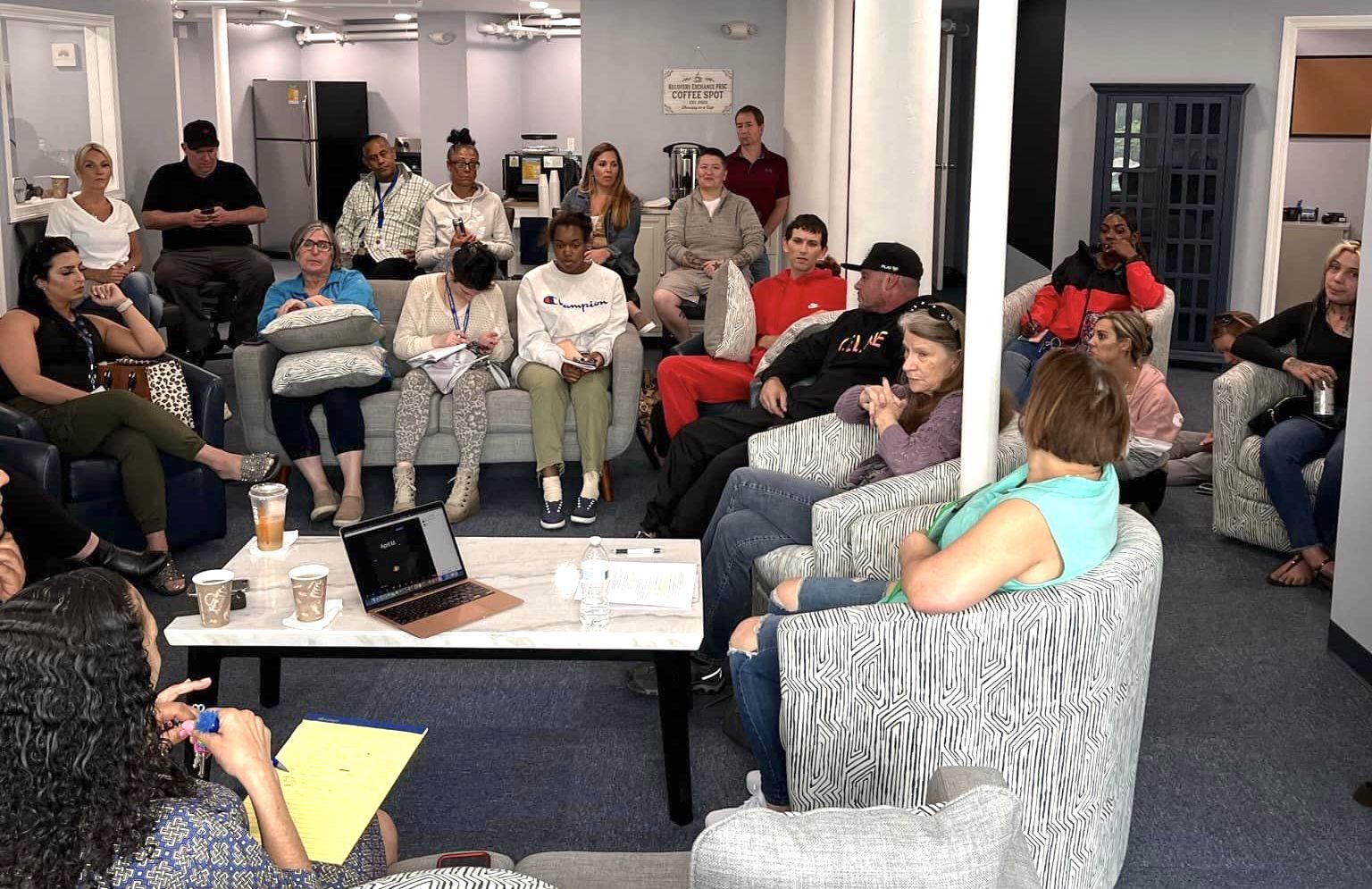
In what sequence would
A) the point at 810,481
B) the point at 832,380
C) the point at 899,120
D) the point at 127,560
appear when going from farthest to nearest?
the point at 899,120
the point at 832,380
the point at 127,560
the point at 810,481

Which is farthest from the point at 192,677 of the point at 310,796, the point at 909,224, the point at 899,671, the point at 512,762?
the point at 909,224

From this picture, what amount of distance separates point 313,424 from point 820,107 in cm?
412

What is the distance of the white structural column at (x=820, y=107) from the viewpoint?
24.6ft

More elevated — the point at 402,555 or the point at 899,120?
the point at 899,120

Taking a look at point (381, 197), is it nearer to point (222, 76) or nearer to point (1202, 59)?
point (222, 76)

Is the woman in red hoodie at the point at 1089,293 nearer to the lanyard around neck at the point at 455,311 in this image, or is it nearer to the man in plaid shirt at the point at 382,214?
the lanyard around neck at the point at 455,311

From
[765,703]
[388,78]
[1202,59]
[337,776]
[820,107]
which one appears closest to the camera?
[337,776]

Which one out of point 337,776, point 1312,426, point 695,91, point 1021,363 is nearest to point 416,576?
point 337,776

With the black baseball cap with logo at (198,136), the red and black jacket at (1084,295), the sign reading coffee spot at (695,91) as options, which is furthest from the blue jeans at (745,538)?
the sign reading coffee spot at (695,91)

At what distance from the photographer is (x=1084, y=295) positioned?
716 centimetres

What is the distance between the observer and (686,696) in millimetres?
3297

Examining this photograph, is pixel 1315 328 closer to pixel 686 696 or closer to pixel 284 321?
pixel 686 696

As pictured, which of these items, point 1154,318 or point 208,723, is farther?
point 1154,318

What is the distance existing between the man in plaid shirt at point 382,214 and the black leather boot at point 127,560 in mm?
3081
